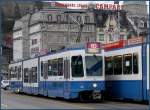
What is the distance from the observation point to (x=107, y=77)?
1248 inches

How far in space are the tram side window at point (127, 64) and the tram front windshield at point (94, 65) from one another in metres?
1.43

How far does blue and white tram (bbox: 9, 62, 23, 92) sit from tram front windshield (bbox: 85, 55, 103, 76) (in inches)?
550

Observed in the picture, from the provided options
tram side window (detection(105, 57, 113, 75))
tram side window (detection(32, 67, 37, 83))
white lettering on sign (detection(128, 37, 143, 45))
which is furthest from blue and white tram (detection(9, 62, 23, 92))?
white lettering on sign (detection(128, 37, 143, 45))

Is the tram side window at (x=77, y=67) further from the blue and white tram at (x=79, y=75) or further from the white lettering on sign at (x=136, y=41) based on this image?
the white lettering on sign at (x=136, y=41)

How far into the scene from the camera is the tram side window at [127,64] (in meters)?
28.4

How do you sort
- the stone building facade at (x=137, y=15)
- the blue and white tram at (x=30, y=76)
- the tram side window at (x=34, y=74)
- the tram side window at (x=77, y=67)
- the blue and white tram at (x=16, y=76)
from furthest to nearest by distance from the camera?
the stone building facade at (x=137, y=15)
the blue and white tram at (x=16, y=76)
the tram side window at (x=34, y=74)
the blue and white tram at (x=30, y=76)
the tram side window at (x=77, y=67)

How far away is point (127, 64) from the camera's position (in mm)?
28781

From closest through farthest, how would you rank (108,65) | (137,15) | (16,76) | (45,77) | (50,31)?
(108,65), (45,77), (16,76), (50,31), (137,15)

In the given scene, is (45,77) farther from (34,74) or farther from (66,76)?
(66,76)

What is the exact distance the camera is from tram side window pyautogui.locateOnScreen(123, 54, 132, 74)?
28422mm

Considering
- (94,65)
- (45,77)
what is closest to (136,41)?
(94,65)

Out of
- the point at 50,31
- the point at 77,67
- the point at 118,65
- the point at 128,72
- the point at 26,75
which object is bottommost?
the point at 26,75

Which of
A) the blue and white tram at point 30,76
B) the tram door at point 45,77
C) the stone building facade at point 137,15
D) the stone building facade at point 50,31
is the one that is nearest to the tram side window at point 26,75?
the blue and white tram at point 30,76

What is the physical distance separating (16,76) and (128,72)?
1785 centimetres
